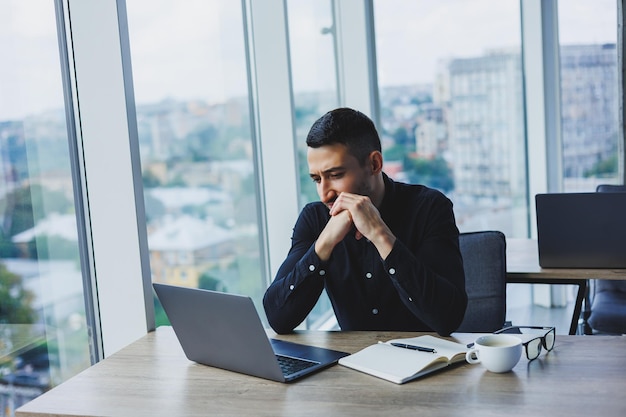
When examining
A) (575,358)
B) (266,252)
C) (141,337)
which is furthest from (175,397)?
(266,252)

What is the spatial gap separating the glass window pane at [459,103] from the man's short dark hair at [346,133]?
2.63m

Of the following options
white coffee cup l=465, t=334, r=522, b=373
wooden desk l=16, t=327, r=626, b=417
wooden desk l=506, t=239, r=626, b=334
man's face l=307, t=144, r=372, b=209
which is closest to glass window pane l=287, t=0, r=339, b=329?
wooden desk l=506, t=239, r=626, b=334

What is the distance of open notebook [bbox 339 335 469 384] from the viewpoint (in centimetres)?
172

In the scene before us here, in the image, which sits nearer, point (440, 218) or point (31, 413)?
point (31, 413)

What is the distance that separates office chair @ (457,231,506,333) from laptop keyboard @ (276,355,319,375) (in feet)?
3.29

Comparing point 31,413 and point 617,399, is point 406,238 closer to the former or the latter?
point 617,399

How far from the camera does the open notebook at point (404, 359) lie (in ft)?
5.64

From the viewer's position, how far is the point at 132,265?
2.35m

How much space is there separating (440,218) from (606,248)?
34.0 inches

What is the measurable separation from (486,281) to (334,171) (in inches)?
32.7

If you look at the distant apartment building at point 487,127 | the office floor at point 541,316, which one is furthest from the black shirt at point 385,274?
the distant apartment building at point 487,127

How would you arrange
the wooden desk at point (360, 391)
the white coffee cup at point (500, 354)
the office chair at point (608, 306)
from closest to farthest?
the wooden desk at point (360, 391), the white coffee cup at point (500, 354), the office chair at point (608, 306)

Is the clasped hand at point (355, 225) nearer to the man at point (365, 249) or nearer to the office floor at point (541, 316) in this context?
the man at point (365, 249)

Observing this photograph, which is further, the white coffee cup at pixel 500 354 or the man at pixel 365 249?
the man at pixel 365 249
